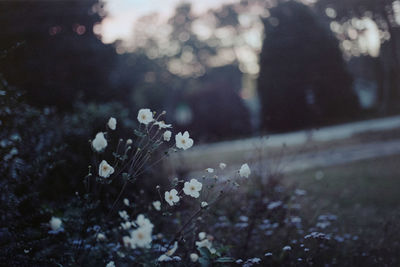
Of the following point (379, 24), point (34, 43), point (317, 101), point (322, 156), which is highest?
point (379, 24)

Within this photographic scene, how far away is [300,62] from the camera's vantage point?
56.3ft

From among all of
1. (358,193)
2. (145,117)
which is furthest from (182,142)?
(358,193)

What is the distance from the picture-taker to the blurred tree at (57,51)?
9758mm

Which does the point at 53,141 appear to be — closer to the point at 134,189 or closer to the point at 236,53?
the point at 134,189

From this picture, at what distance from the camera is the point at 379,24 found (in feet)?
64.6

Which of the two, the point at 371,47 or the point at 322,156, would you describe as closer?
the point at 322,156

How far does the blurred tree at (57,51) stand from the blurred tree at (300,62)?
26.8ft

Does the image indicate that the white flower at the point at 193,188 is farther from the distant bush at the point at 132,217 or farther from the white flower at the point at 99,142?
the white flower at the point at 99,142

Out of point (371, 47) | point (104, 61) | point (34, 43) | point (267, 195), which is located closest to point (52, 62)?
point (34, 43)

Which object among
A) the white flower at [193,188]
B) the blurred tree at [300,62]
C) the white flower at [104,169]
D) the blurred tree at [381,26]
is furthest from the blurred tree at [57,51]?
the blurred tree at [381,26]

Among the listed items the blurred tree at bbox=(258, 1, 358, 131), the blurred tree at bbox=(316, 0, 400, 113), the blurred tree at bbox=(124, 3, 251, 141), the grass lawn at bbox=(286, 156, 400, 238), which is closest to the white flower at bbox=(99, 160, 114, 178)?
the grass lawn at bbox=(286, 156, 400, 238)

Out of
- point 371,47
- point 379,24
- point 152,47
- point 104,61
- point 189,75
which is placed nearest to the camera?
point 104,61

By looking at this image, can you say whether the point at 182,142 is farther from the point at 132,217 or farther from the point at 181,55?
the point at 181,55

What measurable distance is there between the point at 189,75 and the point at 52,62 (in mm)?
26340
